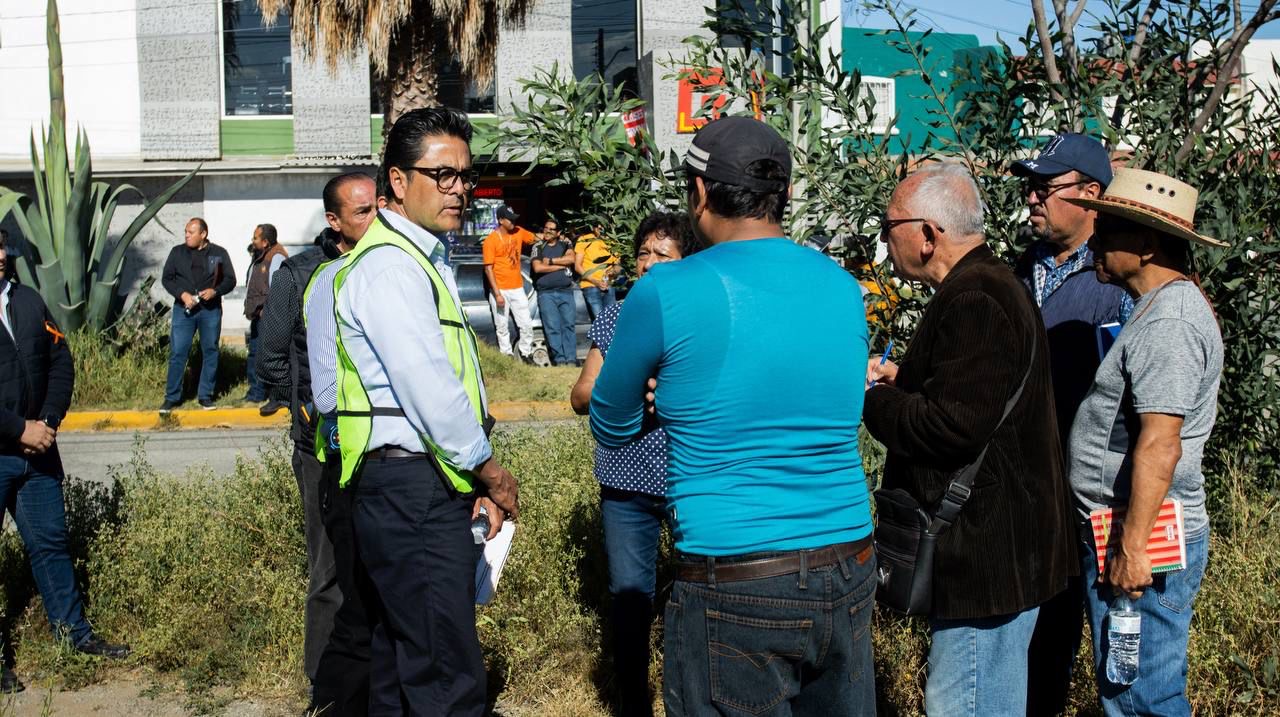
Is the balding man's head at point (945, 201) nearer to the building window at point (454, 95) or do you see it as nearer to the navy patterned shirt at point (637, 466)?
the navy patterned shirt at point (637, 466)

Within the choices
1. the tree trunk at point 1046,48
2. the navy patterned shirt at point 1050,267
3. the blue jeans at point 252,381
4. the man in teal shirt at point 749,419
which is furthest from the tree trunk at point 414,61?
the man in teal shirt at point 749,419

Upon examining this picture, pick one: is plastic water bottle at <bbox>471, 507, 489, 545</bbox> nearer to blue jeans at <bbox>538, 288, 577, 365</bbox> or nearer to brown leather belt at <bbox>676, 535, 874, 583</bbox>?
brown leather belt at <bbox>676, 535, 874, 583</bbox>

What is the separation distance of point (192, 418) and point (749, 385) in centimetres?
1065

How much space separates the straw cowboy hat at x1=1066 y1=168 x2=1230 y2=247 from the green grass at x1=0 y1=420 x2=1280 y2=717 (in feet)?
5.40

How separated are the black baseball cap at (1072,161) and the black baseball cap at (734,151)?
1.73 meters

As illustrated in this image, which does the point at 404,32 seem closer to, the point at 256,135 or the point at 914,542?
the point at 256,135

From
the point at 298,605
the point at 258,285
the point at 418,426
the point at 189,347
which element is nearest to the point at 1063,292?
the point at 418,426

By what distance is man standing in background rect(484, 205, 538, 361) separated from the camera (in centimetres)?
1510

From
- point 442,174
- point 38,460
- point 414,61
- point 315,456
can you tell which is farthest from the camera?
point 414,61

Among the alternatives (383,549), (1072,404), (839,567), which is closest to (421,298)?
(383,549)

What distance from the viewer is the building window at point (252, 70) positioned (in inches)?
899

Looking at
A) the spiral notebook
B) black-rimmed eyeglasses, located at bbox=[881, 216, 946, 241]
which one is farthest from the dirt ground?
the spiral notebook

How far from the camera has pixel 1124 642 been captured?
3.28 meters

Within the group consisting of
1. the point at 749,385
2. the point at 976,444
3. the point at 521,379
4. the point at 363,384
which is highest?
the point at 749,385
